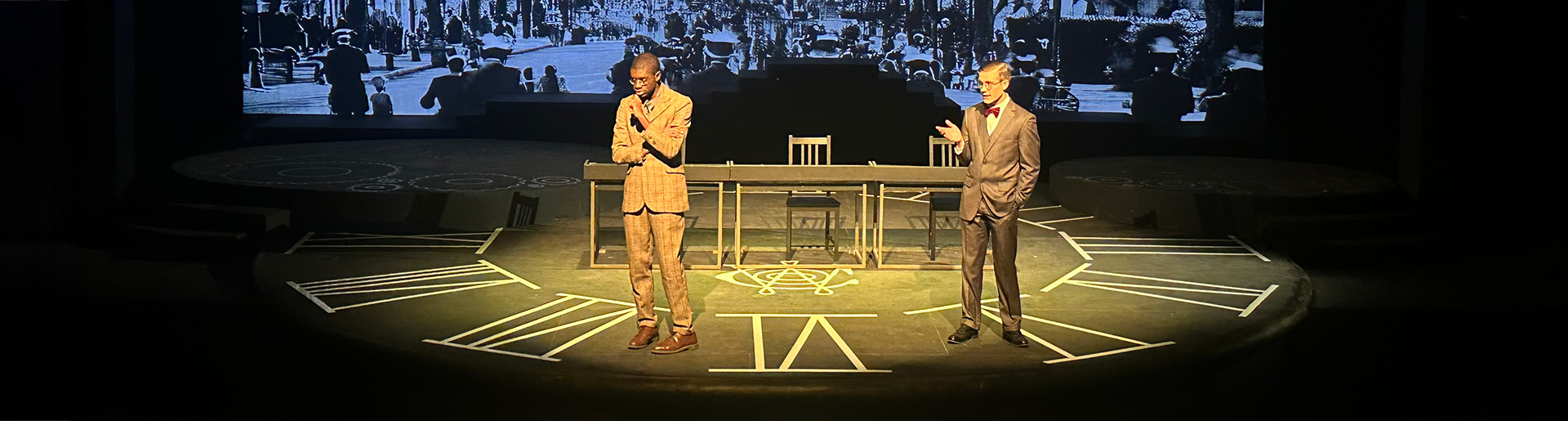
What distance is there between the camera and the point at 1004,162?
18.7ft

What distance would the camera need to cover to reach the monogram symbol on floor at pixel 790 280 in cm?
734

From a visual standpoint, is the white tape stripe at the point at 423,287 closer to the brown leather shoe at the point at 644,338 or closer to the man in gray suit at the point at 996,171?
the brown leather shoe at the point at 644,338

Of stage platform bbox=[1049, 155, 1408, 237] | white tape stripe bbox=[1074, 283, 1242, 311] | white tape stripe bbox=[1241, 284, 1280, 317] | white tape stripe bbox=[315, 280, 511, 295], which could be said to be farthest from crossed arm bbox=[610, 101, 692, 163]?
stage platform bbox=[1049, 155, 1408, 237]

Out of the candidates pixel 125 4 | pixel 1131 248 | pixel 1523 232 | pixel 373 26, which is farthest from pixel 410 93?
pixel 1523 232

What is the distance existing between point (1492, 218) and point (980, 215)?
19.8 feet

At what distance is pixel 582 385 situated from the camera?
17.7 feet

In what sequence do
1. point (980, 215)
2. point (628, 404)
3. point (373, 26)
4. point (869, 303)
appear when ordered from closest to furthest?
point (628, 404) → point (980, 215) → point (869, 303) → point (373, 26)

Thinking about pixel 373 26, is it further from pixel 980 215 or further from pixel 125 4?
pixel 980 215

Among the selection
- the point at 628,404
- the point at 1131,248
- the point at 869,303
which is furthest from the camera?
the point at 1131,248

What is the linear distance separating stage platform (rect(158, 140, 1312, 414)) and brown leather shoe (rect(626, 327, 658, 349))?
0.04 meters

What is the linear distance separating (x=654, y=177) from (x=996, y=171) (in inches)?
55.2

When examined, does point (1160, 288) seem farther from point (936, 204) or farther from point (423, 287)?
point (423, 287)

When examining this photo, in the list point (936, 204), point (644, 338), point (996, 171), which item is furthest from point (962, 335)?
point (936, 204)

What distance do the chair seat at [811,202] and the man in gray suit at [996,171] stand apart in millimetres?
2229
